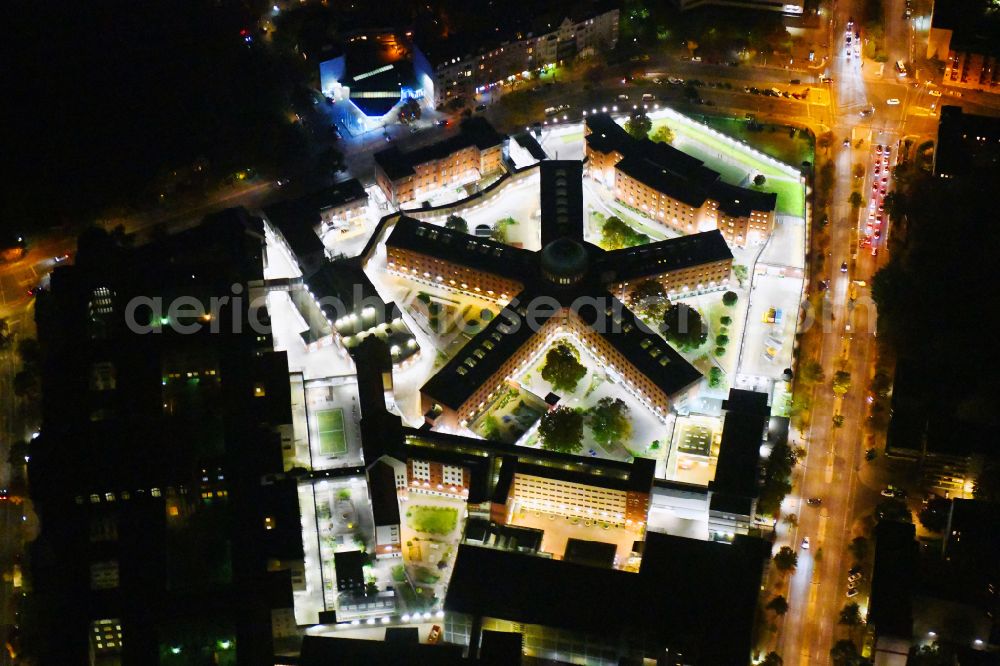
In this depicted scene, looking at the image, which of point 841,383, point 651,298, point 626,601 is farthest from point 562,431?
point 841,383

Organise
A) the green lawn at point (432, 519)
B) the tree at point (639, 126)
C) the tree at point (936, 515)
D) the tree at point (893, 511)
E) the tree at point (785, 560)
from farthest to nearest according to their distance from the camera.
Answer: the tree at point (639, 126)
the green lawn at point (432, 519)
the tree at point (936, 515)
the tree at point (893, 511)
the tree at point (785, 560)

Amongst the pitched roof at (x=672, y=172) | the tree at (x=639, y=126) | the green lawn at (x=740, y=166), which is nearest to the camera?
the pitched roof at (x=672, y=172)

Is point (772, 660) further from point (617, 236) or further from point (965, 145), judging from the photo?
point (965, 145)

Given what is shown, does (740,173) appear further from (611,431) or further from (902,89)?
(611,431)

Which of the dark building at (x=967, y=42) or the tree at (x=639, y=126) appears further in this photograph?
the dark building at (x=967, y=42)

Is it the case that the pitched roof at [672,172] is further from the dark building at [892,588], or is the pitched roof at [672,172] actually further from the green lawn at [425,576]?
the green lawn at [425,576]

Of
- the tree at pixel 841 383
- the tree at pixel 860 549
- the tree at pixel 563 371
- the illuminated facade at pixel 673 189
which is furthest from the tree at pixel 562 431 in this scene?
the illuminated facade at pixel 673 189

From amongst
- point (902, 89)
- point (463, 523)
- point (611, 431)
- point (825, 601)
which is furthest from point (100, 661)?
point (902, 89)
